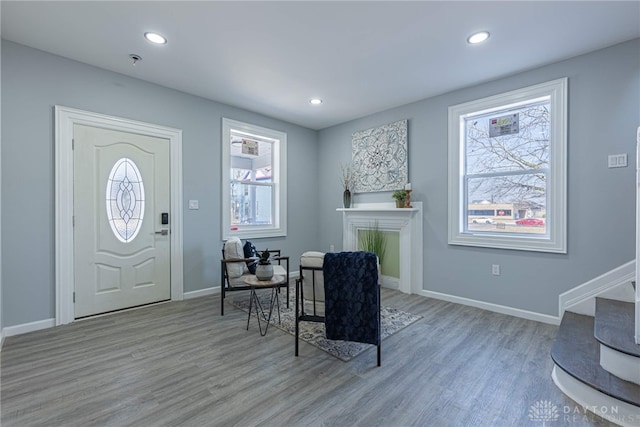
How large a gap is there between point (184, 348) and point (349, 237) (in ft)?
9.97

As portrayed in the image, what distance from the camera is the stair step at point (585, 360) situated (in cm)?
167

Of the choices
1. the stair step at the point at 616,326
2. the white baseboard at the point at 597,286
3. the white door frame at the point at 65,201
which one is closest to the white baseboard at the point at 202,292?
the white door frame at the point at 65,201

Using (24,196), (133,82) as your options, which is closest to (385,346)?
(24,196)

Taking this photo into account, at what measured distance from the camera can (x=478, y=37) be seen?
254 centimetres

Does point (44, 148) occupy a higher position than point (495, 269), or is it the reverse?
point (44, 148)

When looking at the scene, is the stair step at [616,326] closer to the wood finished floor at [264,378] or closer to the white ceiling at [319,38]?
the wood finished floor at [264,378]

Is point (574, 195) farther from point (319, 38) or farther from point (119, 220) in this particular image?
point (119, 220)

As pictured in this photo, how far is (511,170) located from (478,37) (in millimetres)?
1547

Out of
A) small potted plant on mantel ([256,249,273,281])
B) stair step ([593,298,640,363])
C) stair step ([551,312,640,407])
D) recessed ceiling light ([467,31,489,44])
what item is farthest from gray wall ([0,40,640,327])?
small potted plant on mantel ([256,249,273,281])

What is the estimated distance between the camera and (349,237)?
4887 millimetres

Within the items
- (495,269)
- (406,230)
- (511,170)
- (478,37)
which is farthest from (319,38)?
(495,269)

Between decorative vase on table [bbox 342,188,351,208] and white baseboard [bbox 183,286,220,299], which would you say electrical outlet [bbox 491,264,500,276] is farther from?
white baseboard [bbox 183,286,220,299]

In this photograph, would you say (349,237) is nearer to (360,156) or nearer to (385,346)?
(360,156)

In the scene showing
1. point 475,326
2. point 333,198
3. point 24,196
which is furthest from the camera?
point 333,198
